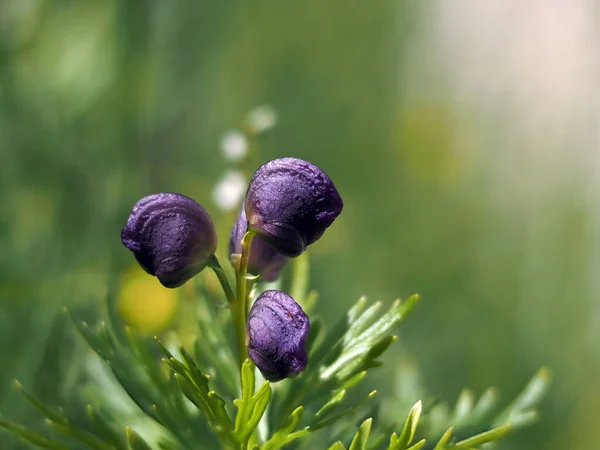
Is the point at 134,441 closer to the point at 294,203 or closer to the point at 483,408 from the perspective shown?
the point at 294,203

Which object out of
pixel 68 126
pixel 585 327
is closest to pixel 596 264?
pixel 585 327

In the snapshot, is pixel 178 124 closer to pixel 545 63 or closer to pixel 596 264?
pixel 545 63

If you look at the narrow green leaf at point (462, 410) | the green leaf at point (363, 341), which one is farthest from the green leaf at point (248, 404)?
the narrow green leaf at point (462, 410)

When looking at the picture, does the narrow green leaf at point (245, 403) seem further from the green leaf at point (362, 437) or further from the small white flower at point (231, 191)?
the small white flower at point (231, 191)

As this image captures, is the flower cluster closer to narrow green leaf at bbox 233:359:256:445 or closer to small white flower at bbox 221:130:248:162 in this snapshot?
narrow green leaf at bbox 233:359:256:445

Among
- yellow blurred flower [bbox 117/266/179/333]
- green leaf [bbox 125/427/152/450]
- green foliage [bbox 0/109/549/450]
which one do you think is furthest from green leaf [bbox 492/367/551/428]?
yellow blurred flower [bbox 117/266/179/333]

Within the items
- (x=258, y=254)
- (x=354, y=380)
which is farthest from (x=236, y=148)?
(x=354, y=380)
